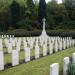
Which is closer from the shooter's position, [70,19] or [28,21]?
[28,21]

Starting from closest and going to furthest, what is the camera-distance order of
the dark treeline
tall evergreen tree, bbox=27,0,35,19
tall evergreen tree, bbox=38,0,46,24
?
the dark treeline, tall evergreen tree, bbox=38,0,46,24, tall evergreen tree, bbox=27,0,35,19

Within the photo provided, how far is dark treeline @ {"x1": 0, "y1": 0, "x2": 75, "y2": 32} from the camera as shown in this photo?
145 ft

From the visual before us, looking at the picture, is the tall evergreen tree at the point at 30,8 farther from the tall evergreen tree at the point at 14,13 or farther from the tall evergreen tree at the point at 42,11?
the tall evergreen tree at the point at 42,11

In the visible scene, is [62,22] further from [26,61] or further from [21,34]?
[26,61]

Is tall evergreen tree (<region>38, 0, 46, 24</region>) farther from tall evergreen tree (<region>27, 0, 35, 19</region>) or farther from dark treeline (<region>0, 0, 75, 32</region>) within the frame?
tall evergreen tree (<region>27, 0, 35, 19</region>)

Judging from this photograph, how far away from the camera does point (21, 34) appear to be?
105ft

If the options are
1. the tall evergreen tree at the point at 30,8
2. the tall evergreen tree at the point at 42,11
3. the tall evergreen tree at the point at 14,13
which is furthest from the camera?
the tall evergreen tree at the point at 30,8

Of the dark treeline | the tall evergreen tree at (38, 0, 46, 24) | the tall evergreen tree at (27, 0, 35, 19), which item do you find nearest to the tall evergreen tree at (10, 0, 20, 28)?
the dark treeline

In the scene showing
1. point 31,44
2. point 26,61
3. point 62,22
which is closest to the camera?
point 26,61

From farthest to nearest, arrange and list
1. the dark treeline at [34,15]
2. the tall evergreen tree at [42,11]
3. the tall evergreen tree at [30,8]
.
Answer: the tall evergreen tree at [30,8]
the tall evergreen tree at [42,11]
the dark treeline at [34,15]

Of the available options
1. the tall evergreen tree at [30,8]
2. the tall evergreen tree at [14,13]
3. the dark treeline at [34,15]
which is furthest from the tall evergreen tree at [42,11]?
the tall evergreen tree at [14,13]

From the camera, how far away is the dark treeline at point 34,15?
44062mm

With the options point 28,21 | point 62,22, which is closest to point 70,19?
point 62,22

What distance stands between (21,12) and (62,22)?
26.5 feet
